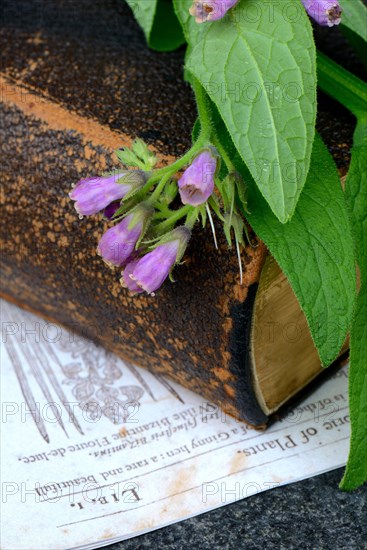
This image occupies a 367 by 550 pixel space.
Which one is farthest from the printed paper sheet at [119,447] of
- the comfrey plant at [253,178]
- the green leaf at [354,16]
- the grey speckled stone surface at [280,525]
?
the green leaf at [354,16]

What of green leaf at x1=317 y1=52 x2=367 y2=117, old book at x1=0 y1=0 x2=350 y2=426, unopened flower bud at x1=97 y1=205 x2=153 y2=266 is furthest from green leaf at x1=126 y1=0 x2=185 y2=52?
unopened flower bud at x1=97 y1=205 x2=153 y2=266

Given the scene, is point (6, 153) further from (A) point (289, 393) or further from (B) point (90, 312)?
(A) point (289, 393)

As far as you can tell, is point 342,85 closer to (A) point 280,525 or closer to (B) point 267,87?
(B) point 267,87

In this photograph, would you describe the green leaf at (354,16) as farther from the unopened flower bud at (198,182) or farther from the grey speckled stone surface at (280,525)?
the grey speckled stone surface at (280,525)

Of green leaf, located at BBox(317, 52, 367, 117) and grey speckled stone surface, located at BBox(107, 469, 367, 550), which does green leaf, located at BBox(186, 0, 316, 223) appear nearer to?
green leaf, located at BBox(317, 52, 367, 117)

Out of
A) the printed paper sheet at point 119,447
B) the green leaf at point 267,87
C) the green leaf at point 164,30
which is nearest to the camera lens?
the green leaf at point 267,87

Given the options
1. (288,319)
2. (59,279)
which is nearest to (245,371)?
(288,319)
